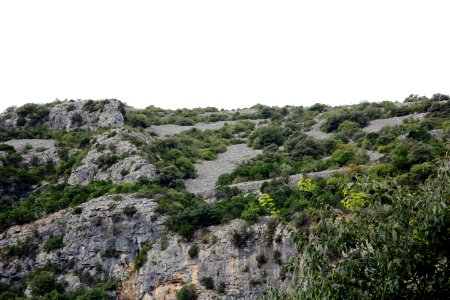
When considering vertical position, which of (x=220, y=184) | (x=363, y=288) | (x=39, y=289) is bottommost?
(x=39, y=289)

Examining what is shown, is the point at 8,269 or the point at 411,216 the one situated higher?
the point at 411,216

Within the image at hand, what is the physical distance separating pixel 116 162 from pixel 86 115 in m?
18.4

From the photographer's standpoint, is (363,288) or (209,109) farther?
(209,109)

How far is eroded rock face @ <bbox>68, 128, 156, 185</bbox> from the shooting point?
164 feet

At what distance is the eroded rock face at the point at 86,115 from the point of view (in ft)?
221

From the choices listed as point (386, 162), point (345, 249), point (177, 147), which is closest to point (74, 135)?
point (177, 147)

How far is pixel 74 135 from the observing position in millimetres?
64312

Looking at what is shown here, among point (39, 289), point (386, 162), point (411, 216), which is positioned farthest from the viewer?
point (386, 162)

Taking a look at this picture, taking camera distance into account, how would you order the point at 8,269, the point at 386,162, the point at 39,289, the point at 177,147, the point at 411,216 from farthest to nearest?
1. the point at 177,147
2. the point at 386,162
3. the point at 8,269
4. the point at 39,289
5. the point at 411,216

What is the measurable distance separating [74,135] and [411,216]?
55.5 m

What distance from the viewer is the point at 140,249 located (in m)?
39.4

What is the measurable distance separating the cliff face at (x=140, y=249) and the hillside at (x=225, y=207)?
77 millimetres

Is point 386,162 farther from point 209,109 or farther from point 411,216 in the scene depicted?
point 209,109

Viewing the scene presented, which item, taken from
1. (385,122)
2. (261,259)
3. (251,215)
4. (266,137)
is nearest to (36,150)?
(266,137)
